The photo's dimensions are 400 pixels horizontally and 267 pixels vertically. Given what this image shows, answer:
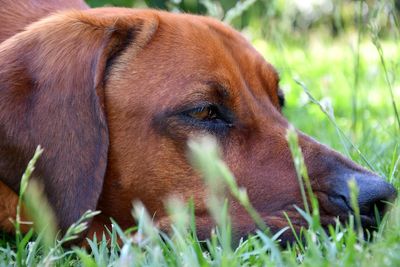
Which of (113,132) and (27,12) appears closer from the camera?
(113,132)

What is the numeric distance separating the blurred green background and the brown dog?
40 centimetres

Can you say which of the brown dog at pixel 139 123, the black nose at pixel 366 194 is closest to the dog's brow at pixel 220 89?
the brown dog at pixel 139 123

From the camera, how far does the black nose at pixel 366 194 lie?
2785mm

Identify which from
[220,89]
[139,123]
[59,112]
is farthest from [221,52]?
[59,112]

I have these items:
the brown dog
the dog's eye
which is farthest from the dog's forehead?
the dog's eye

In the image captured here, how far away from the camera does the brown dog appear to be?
295 cm

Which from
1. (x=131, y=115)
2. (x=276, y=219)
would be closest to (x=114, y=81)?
(x=131, y=115)

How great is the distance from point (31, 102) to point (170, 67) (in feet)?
1.85

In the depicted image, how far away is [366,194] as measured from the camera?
2797 millimetres

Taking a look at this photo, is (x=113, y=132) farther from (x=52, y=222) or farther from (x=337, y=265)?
(x=337, y=265)

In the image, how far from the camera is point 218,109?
3.14 meters

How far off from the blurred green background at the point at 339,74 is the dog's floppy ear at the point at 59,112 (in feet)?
2.92

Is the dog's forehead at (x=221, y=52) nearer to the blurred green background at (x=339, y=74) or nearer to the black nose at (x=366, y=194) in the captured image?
the blurred green background at (x=339, y=74)

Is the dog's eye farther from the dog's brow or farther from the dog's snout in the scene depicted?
the dog's snout
